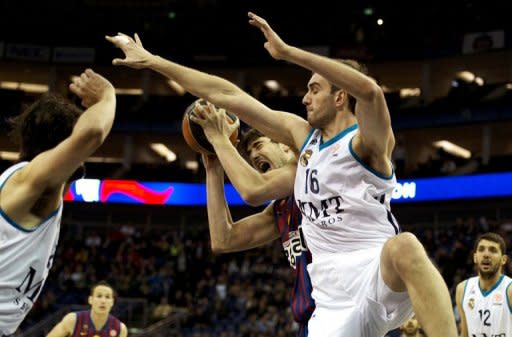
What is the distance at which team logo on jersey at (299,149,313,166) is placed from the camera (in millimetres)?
4934

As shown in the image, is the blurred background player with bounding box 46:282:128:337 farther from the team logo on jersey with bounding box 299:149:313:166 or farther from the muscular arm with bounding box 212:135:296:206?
the team logo on jersey with bounding box 299:149:313:166

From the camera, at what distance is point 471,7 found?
32.0m

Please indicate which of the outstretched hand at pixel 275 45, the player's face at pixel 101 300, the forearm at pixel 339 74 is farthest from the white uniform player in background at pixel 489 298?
the outstretched hand at pixel 275 45

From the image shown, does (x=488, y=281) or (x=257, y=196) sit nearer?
(x=257, y=196)

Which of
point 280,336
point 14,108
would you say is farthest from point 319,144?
point 14,108

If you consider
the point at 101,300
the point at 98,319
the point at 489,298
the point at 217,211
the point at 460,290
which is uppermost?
the point at 217,211

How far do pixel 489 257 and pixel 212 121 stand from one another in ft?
15.8

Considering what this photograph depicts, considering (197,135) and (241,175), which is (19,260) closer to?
(241,175)

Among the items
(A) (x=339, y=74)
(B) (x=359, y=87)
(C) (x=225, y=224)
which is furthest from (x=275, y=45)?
(C) (x=225, y=224)

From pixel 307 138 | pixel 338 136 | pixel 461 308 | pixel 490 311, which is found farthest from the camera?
pixel 461 308

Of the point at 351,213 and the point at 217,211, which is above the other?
the point at 217,211

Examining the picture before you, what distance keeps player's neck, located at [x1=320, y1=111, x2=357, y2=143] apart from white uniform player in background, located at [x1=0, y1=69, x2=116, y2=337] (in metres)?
1.45

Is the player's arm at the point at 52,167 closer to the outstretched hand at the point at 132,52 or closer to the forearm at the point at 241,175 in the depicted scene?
the outstretched hand at the point at 132,52

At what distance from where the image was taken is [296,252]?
537cm
